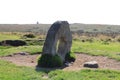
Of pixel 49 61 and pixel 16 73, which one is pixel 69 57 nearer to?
pixel 49 61

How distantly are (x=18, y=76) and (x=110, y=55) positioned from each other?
439 inches

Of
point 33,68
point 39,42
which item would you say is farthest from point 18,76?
point 39,42

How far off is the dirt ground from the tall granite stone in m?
1.31

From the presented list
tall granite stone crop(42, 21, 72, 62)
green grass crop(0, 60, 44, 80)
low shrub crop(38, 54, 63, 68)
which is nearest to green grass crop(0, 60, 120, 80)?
green grass crop(0, 60, 44, 80)

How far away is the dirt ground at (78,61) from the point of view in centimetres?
2397

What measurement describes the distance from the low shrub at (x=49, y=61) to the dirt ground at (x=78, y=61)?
27.6 inches

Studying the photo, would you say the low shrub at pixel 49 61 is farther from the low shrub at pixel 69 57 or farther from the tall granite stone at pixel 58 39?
the low shrub at pixel 69 57

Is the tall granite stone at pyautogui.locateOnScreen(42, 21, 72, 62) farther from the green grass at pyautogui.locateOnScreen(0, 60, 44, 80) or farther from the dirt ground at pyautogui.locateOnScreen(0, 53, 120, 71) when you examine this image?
the green grass at pyautogui.locateOnScreen(0, 60, 44, 80)

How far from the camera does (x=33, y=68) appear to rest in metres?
22.4

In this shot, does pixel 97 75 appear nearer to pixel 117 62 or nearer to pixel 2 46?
pixel 117 62

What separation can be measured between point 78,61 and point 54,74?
639cm

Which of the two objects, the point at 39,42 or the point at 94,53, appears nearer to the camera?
the point at 94,53

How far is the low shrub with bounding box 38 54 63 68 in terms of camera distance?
23538mm

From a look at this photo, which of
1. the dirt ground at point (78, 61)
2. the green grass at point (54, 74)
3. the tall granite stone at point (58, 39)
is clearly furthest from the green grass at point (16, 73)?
the tall granite stone at point (58, 39)
